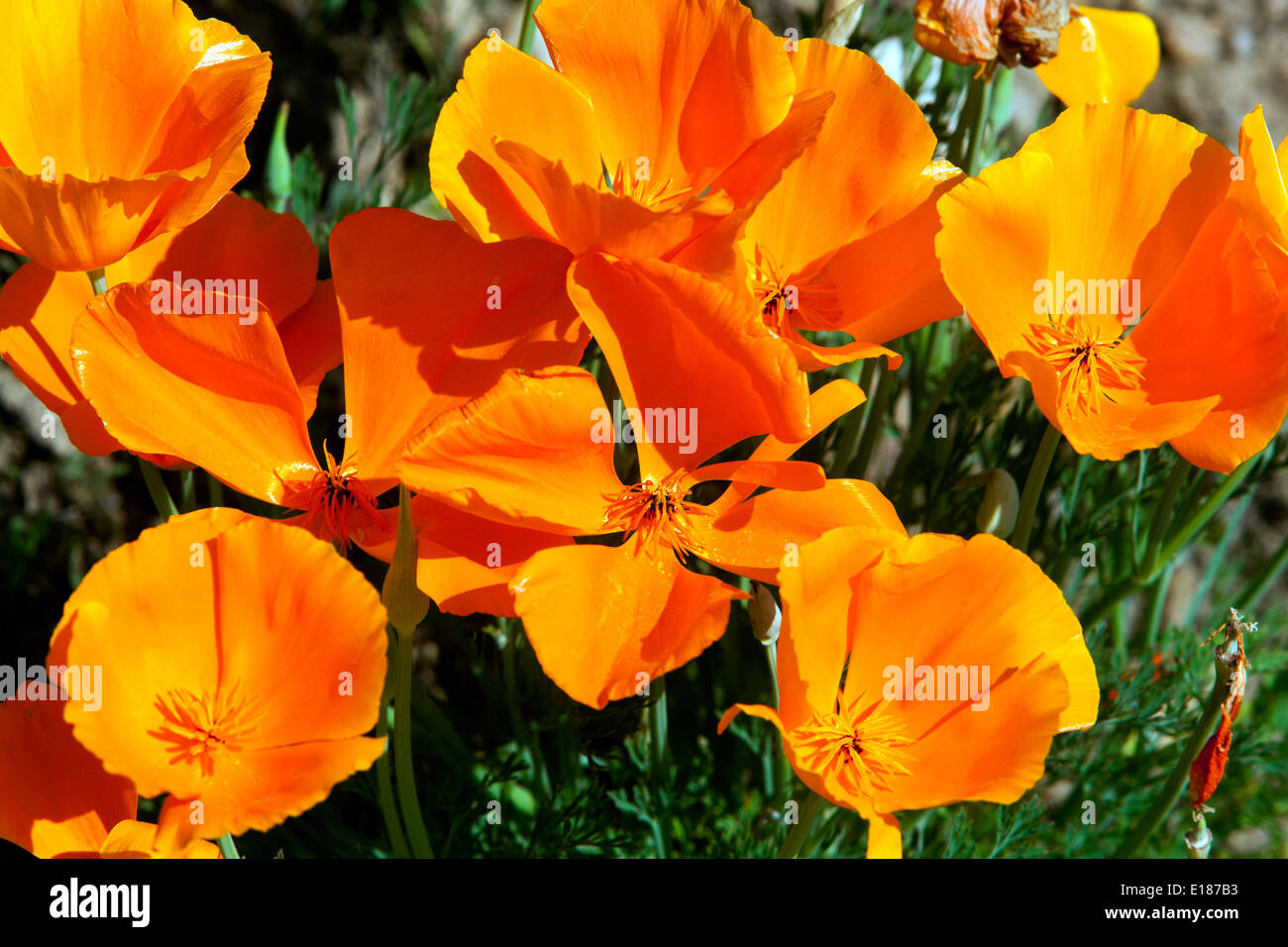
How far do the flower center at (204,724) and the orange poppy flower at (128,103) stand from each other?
0.88ft

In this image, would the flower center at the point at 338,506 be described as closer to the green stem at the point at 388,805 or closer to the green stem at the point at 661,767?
the green stem at the point at 388,805

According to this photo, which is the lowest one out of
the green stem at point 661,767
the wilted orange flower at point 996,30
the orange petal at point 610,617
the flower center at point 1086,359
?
the green stem at point 661,767

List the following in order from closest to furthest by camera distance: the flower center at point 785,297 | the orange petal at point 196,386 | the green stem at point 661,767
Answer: the orange petal at point 196,386, the flower center at point 785,297, the green stem at point 661,767

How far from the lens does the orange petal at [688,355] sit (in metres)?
0.68

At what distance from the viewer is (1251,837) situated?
1878 millimetres

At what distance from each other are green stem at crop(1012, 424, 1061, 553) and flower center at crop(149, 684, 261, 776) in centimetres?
53

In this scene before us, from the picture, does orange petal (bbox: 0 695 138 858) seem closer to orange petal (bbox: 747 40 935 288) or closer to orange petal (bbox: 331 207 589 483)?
orange petal (bbox: 331 207 589 483)

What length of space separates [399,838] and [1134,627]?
1.45 metres

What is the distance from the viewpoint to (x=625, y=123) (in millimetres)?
843

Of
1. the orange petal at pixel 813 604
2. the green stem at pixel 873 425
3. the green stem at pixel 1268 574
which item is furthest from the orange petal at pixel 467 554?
the green stem at pixel 1268 574

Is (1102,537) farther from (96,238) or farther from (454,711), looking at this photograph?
(96,238)

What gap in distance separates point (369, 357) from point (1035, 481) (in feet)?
1.54

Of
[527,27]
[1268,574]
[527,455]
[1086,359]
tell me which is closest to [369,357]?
[527,455]

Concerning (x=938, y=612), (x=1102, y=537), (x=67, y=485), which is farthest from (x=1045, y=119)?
(x=67, y=485)
